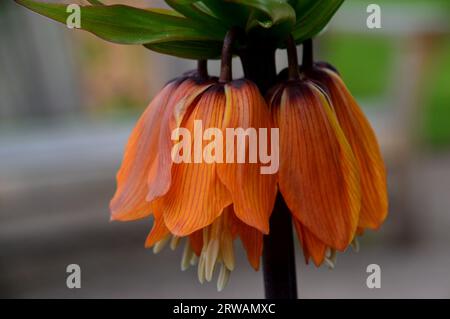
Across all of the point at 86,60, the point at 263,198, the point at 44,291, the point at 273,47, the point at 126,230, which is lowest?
the point at 44,291

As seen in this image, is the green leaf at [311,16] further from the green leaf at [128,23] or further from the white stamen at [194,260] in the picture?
the white stamen at [194,260]

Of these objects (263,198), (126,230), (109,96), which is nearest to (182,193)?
(263,198)

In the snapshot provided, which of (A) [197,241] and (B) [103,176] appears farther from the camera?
(B) [103,176]

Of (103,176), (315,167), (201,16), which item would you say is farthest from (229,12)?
(103,176)

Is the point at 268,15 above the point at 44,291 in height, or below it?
above

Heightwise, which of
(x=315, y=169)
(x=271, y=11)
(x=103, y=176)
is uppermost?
(x=271, y=11)

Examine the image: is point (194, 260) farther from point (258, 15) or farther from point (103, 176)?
point (103, 176)

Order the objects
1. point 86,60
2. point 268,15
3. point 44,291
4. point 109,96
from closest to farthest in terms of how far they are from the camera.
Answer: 1. point 268,15
2. point 44,291
3. point 86,60
4. point 109,96

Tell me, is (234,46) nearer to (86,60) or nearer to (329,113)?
(329,113)
